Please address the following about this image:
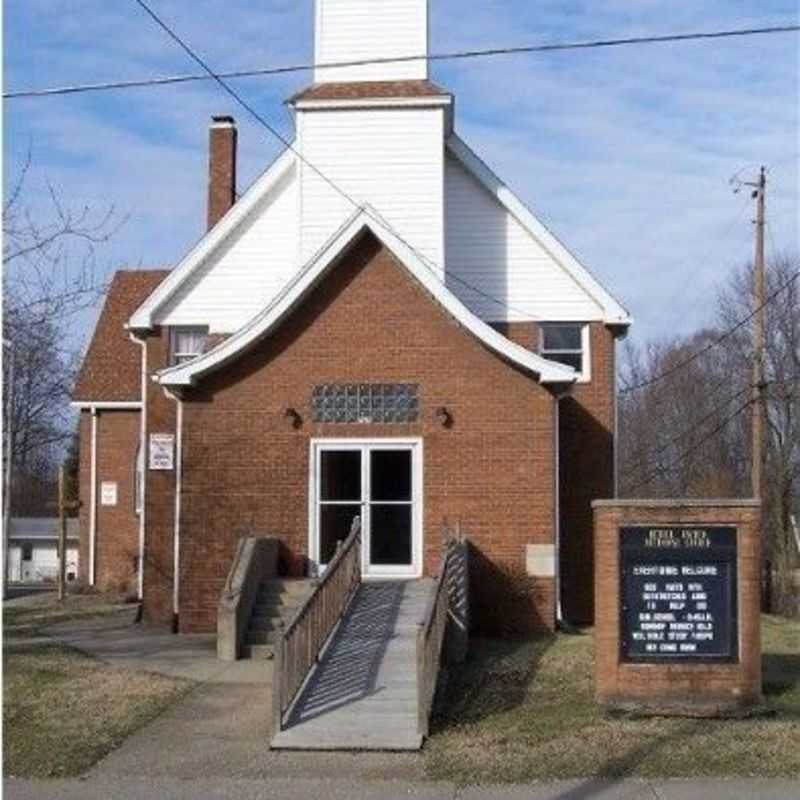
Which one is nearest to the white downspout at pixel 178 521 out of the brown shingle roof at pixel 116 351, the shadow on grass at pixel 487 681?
the shadow on grass at pixel 487 681

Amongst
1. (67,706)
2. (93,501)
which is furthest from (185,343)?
(67,706)

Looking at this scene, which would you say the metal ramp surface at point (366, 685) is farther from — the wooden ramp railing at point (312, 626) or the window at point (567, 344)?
the window at point (567, 344)

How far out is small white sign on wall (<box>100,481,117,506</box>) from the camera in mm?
Answer: 33406

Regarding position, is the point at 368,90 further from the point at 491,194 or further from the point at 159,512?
the point at 159,512

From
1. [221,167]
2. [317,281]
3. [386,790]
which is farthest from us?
[221,167]

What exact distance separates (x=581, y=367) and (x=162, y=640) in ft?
28.4

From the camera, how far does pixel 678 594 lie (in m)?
12.5

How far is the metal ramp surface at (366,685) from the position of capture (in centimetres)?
1154

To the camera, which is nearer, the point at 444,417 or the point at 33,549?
the point at 444,417

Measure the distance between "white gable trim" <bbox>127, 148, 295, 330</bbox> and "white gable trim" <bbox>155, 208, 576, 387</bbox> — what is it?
4.01 metres

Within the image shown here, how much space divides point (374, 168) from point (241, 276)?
118 inches

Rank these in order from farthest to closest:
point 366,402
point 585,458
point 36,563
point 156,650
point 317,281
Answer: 1. point 36,563
2. point 585,458
3. point 317,281
4. point 366,402
5. point 156,650

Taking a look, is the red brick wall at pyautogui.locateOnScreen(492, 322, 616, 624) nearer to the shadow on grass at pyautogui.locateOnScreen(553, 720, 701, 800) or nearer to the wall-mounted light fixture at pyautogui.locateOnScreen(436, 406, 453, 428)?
the wall-mounted light fixture at pyautogui.locateOnScreen(436, 406, 453, 428)

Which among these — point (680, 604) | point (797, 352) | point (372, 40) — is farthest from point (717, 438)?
point (680, 604)
